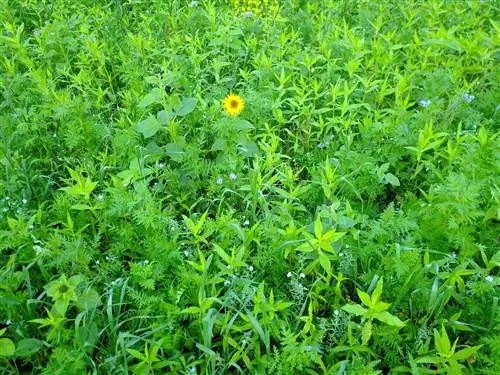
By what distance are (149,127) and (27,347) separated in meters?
1.32

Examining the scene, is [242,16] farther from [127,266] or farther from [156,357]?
[156,357]

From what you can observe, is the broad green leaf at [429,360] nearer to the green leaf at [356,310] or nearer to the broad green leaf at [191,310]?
the green leaf at [356,310]

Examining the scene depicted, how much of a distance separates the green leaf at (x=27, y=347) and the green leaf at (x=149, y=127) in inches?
48.6

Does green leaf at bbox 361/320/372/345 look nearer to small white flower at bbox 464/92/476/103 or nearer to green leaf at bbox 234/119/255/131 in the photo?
green leaf at bbox 234/119/255/131

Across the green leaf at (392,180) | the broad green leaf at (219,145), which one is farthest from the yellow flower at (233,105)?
the green leaf at (392,180)

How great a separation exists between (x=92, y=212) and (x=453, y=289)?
5.79 feet

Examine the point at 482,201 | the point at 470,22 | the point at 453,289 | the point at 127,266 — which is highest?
the point at 470,22

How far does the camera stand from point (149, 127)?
2836mm

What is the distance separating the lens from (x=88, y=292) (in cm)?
211

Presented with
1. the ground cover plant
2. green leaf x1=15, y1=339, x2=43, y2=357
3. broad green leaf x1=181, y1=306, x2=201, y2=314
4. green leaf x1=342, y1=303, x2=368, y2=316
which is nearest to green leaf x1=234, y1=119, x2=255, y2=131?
the ground cover plant

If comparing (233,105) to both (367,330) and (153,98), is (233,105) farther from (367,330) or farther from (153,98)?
(367,330)

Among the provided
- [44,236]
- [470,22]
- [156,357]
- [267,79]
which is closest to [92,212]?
[44,236]

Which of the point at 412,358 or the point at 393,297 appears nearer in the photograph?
the point at 412,358

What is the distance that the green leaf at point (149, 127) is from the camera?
282 centimetres
